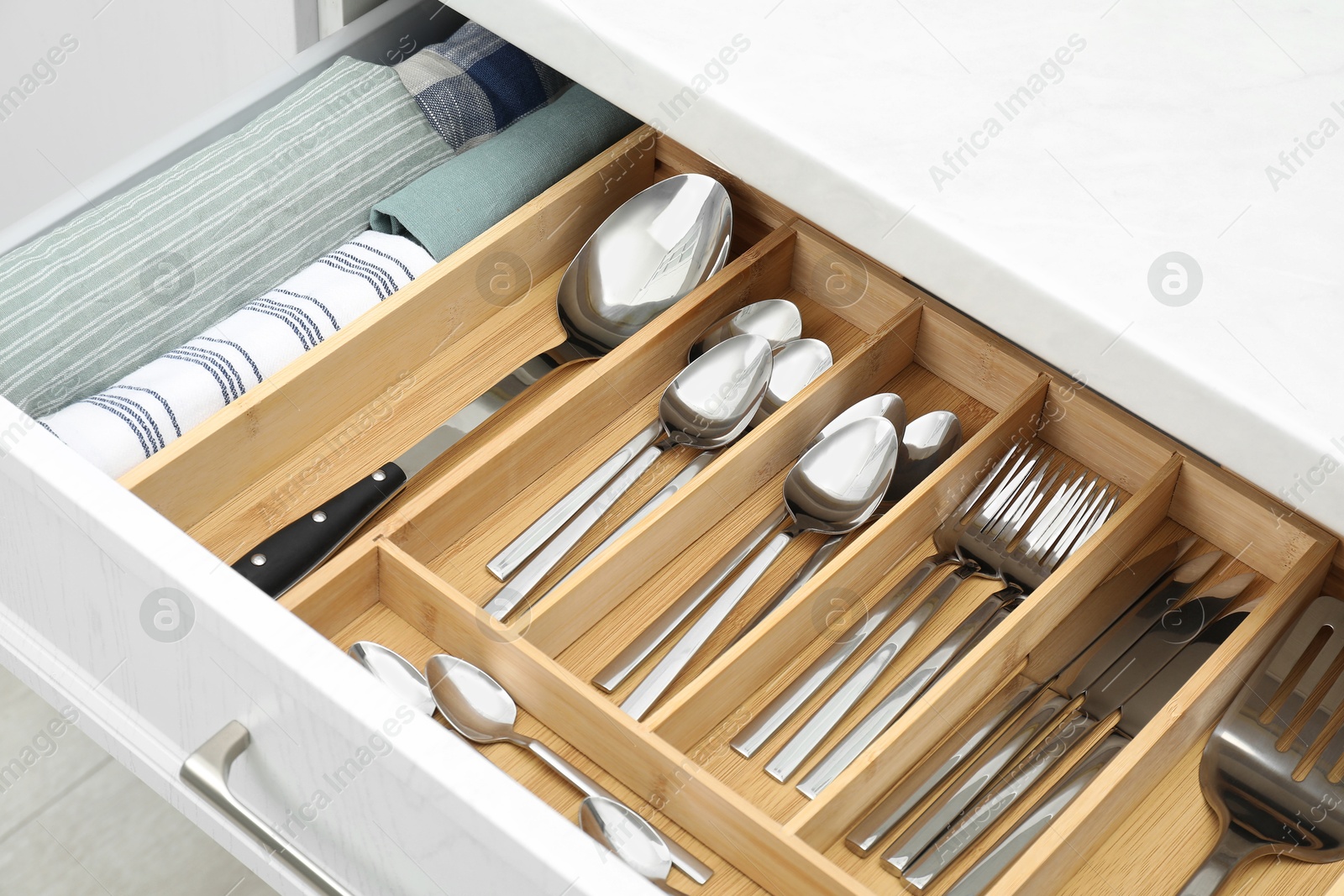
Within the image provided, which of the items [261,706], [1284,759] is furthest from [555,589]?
[1284,759]

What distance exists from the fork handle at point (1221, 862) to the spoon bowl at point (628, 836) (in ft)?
0.88

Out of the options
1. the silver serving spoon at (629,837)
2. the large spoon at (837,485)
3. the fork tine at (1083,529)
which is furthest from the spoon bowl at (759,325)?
the silver serving spoon at (629,837)

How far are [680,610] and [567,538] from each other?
80mm

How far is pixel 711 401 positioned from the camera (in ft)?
2.64

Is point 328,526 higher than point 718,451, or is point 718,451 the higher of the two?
point 718,451

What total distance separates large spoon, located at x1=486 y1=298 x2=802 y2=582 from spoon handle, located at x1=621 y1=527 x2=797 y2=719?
10 cm

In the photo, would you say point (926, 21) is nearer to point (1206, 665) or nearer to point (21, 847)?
point (1206, 665)

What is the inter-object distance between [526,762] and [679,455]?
0.76 ft

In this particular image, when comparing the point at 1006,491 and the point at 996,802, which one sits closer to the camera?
the point at 996,802

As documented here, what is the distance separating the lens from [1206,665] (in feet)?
2.18

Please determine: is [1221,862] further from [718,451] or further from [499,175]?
[499,175]

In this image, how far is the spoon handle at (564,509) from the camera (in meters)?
0.75

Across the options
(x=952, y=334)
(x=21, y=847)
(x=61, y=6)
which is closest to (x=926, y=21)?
(x=952, y=334)

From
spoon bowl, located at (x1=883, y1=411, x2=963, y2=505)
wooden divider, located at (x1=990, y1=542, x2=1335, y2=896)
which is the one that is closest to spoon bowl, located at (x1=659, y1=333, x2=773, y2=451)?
spoon bowl, located at (x1=883, y1=411, x2=963, y2=505)
